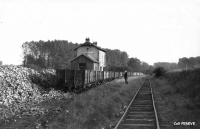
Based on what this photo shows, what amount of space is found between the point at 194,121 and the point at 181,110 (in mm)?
1962

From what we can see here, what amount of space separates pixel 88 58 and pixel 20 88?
19201 millimetres

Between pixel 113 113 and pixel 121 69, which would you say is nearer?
pixel 113 113

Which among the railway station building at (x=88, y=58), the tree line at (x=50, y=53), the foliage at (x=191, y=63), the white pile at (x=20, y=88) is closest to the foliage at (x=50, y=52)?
the tree line at (x=50, y=53)

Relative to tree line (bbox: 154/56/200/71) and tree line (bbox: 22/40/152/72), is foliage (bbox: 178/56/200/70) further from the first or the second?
tree line (bbox: 22/40/152/72)

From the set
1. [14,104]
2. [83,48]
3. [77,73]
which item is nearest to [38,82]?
[77,73]

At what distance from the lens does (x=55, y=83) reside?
18562mm

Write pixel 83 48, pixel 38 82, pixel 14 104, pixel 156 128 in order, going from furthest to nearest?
pixel 83 48
pixel 38 82
pixel 14 104
pixel 156 128

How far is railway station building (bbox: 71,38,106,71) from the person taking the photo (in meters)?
33.4

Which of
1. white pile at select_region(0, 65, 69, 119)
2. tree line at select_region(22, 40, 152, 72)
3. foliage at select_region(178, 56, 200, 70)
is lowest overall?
white pile at select_region(0, 65, 69, 119)

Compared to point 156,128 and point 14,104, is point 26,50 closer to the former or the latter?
point 14,104

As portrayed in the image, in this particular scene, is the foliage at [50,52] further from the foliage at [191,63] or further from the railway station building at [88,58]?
the foliage at [191,63]

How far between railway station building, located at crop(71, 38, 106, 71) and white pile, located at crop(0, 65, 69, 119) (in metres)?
13.4

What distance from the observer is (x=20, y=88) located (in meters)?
14.7

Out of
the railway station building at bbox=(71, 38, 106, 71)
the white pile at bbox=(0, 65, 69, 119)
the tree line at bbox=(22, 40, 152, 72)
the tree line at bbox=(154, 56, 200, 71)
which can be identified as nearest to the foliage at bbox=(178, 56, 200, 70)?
the tree line at bbox=(154, 56, 200, 71)
